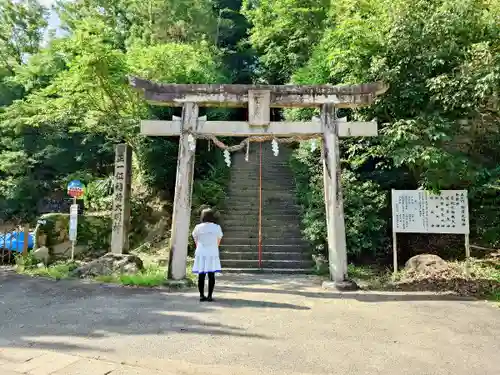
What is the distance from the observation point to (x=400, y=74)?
947 cm

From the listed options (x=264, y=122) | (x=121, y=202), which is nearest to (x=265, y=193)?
(x=121, y=202)

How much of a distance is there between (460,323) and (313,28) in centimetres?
1628

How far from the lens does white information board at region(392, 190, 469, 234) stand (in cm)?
834

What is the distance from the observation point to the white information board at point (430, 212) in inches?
328

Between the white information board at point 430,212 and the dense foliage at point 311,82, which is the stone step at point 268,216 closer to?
the dense foliage at point 311,82

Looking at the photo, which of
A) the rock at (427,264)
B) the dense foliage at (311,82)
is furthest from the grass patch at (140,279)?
the rock at (427,264)

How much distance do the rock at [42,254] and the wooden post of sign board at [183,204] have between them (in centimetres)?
451

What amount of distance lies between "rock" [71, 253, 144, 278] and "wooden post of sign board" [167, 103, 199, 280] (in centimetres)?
163

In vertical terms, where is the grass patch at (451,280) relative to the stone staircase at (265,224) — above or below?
below

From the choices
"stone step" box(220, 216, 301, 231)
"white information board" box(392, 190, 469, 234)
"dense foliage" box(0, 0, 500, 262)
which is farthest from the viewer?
"stone step" box(220, 216, 301, 231)

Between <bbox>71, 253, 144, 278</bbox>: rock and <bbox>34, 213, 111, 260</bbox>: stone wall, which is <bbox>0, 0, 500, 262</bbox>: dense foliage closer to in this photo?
<bbox>34, 213, 111, 260</bbox>: stone wall

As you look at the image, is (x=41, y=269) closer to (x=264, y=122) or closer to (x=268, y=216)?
(x=264, y=122)

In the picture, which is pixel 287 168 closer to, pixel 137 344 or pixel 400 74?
pixel 400 74

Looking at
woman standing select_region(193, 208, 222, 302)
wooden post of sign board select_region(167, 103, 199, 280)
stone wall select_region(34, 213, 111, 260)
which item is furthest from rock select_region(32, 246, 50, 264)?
woman standing select_region(193, 208, 222, 302)
